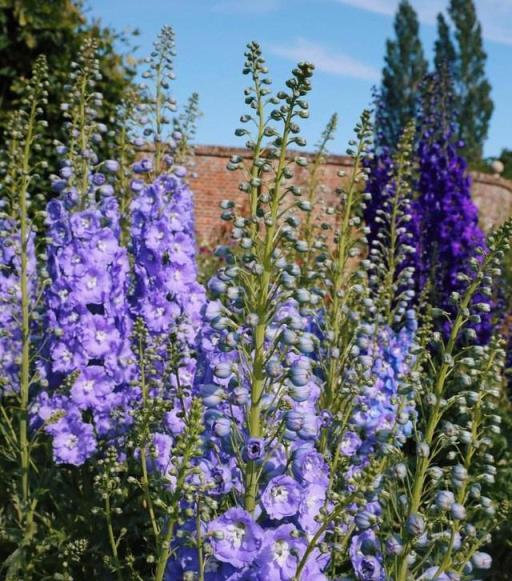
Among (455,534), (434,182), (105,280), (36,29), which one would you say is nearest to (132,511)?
(105,280)

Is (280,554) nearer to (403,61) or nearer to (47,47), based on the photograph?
(47,47)

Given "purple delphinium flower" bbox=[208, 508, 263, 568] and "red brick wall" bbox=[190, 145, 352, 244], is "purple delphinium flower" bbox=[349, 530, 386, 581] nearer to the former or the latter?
"purple delphinium flower" bbox=[208, 508, 263, 568]

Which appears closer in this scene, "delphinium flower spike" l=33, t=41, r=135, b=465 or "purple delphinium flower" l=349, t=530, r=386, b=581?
"purple delphinium flower" l=349, t=530, r=386, b=581

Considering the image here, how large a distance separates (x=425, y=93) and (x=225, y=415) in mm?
4070

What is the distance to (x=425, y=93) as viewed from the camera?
5.52 meters

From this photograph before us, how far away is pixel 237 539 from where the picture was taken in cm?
187

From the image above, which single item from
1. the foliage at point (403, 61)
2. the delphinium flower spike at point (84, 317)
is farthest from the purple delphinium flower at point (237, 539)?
the foliage at point (403, 61)

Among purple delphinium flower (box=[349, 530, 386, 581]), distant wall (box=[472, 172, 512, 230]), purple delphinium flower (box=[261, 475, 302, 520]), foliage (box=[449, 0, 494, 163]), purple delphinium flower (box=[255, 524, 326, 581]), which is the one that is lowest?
purple delphinium flower (box=[349, 530, 386, 581])

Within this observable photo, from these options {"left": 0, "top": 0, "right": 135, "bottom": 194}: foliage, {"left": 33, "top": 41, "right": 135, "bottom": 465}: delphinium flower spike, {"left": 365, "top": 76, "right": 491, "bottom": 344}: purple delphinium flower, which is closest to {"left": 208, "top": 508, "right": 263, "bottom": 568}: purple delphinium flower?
{"left": 33, "top": 41, "right": 135, "bottom": 465}: delphinium flower spike

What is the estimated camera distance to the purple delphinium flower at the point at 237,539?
185 centimetres

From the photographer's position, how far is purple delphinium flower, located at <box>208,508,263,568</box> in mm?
1854

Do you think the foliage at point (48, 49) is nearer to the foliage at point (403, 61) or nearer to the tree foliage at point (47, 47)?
the tree foliage at point (47, 47)

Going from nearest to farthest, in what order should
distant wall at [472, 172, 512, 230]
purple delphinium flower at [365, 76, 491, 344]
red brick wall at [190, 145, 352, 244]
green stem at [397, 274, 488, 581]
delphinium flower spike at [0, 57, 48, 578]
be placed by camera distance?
green stem at [397, 274, 488, 581] < delphinium flower spike at [0, 57, 48, 578] < purple delphinium flower at [365, 76, 491, 344] < red brick wall at [190, 145, 352, 244] < distant wall at [472, 172, 512, 230]

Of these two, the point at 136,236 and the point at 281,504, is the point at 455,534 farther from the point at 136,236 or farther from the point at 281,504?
the point at 136,236
